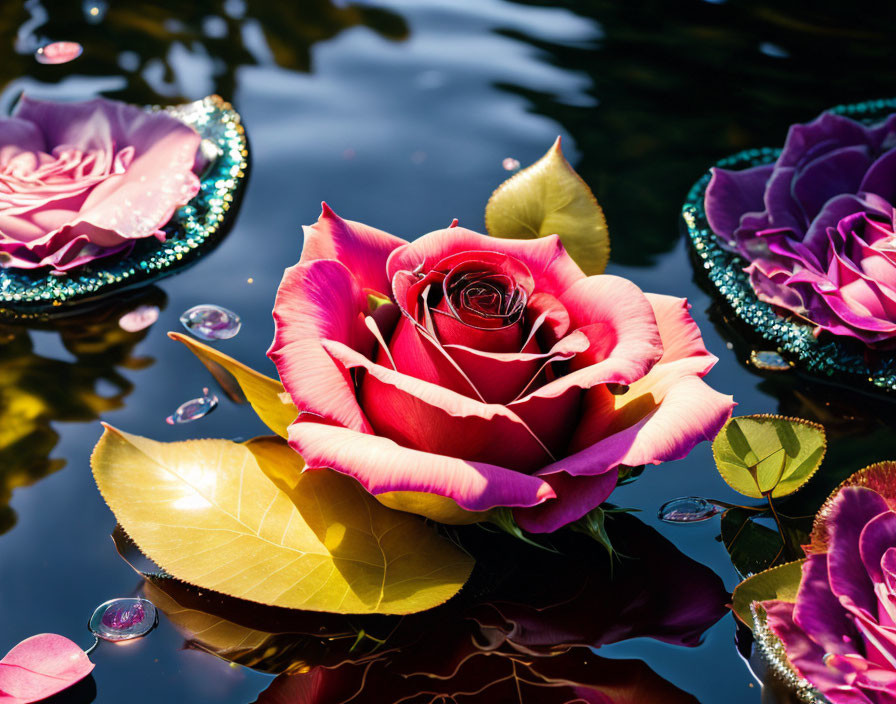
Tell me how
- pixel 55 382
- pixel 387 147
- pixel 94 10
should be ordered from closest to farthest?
1. pixel 55 382
2. pixel 387 147
3. pixel 94 10

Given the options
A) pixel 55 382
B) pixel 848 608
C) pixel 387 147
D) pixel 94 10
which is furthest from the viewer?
pixel 94 10

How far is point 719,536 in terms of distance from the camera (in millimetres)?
427

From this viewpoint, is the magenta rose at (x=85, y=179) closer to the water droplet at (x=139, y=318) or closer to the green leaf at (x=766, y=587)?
the water droplet at (x=139, y=318)

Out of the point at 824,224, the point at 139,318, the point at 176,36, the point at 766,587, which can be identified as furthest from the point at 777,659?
the point at 176,36

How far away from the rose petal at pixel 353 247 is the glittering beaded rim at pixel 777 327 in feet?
0.77

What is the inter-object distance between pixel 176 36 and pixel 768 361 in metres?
0.58

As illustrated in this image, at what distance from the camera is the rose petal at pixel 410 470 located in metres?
0.31

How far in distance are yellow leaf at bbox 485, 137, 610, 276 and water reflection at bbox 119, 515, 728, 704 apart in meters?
0.17

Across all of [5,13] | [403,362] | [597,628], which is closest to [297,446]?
[403,362]

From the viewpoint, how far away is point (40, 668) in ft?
1.23

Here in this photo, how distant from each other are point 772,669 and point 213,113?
1.82 feet

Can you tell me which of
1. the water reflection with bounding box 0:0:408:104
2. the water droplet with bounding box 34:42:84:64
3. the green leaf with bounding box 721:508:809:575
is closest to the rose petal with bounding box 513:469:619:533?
the green leaf with bounding box 721:508:809:575

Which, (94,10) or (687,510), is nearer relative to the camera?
(687,510)

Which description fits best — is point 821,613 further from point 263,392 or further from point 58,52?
point 58,52
